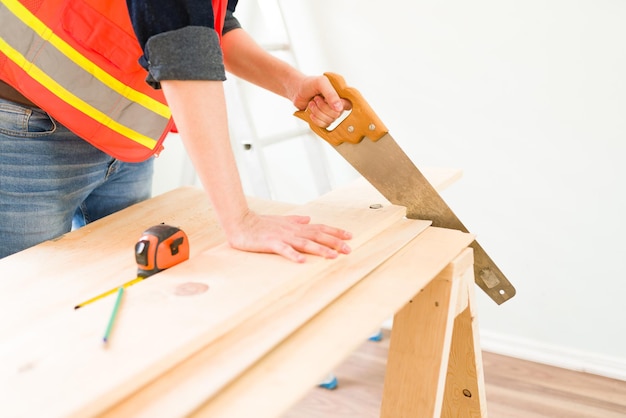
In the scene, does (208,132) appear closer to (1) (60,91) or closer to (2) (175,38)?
(2) (175,38)

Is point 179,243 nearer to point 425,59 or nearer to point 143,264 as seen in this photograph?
point 143,264

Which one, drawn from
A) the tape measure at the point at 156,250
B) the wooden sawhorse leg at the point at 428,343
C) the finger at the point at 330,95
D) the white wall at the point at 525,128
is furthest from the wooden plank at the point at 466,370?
the white wall at the point at 525,128

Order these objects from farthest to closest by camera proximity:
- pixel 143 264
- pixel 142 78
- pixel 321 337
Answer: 1. pixel 142 78
2. pixel 143 264
3. pixel 321 337

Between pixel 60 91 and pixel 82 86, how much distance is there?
0.04m

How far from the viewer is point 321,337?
87 centimetres

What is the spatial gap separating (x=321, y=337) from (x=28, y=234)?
2.38 feet

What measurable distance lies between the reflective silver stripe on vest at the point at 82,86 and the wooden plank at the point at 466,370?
728 mm

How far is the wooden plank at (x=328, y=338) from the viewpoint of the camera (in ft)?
2.43

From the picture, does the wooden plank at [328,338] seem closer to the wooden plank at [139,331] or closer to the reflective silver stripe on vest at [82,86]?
the wooden plank at [139,331]

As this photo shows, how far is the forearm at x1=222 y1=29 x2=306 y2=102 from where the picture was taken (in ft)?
4.45

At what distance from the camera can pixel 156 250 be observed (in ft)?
3.30

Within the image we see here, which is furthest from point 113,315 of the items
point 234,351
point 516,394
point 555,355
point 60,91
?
point 555,355

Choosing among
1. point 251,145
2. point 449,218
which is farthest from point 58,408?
point 251,145

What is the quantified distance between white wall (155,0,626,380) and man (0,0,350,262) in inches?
40.2
